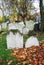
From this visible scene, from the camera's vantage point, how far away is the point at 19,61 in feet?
25.4

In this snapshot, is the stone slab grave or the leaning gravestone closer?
the leaning gravestone

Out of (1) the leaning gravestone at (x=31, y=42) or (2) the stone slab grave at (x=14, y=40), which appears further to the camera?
(2) the stone slab grave at (x=14, y=40)

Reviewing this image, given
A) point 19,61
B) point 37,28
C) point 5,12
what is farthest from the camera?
point 5,12

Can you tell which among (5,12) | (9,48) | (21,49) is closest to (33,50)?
(21,49)

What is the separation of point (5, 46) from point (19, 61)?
2.25 metres

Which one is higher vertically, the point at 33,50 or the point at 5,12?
the point at 33,50

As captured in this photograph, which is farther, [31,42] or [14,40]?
[14,40]

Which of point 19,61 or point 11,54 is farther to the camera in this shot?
point 11,54

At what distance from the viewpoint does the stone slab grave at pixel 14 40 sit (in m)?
9.50

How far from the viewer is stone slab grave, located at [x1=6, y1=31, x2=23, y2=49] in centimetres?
950

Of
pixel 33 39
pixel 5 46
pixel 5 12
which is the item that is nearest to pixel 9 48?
pixel 5 46

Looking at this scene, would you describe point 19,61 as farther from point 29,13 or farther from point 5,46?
point 29,13

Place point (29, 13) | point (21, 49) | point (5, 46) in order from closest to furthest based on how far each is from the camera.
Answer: point (21, 49) → point (5, 46) → point (29, 13)

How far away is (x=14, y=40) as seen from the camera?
9.54 meters
